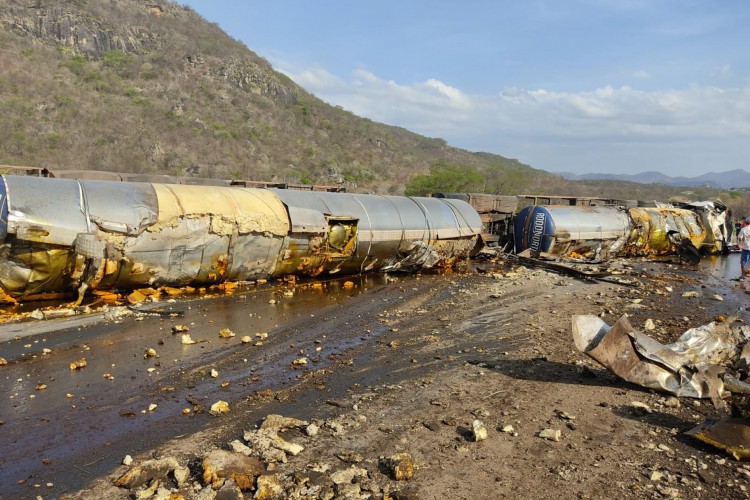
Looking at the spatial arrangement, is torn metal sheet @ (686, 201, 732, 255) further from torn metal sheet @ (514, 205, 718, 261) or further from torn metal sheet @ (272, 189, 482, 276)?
torn metal sheet @ (272, 189, 482, 276)

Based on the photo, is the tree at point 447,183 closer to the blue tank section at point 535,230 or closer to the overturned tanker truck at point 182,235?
the blue tank section at point 535,230

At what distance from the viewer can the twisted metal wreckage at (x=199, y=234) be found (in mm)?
7789

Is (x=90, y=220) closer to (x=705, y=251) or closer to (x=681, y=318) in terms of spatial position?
(x=681, y=318)

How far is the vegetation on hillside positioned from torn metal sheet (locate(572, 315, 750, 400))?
75.3ft

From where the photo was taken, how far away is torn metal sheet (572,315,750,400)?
513 cm

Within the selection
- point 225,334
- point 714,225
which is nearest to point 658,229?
point 714,225

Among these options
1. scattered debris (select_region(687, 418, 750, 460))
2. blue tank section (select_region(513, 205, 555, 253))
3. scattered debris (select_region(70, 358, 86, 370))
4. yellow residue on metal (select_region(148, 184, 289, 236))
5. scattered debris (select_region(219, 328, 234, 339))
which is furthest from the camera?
blue tank section (select_region(513, 205, 555, 253))

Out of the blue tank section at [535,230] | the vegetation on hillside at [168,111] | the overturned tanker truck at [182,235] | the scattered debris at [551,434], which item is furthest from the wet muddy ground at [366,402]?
the vegetation on hillside at [168,111]

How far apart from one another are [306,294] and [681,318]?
687cm

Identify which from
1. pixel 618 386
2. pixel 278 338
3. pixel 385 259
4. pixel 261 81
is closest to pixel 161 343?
pixel 278 338

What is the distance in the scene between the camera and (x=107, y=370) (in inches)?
222

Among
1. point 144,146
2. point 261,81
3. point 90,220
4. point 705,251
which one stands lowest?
point 705,251

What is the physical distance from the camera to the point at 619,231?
58.3 feet

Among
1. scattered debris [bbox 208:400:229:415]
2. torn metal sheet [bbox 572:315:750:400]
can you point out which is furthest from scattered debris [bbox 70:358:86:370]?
torn metal sheet [bbox 572:315:750:400]
